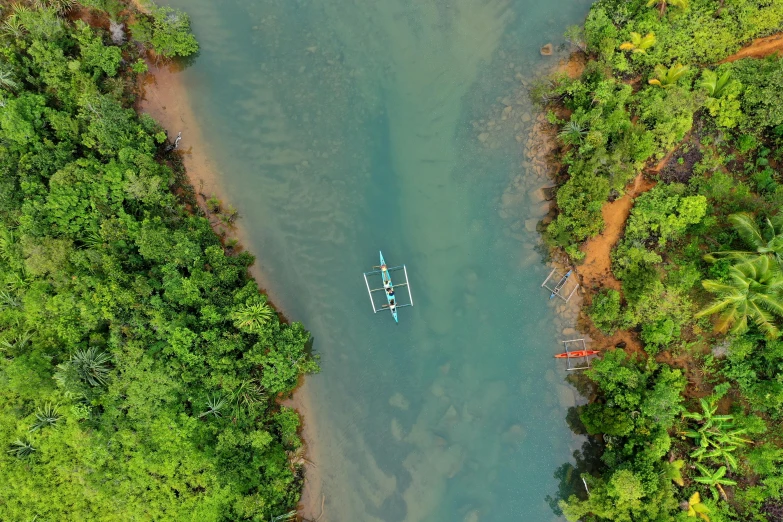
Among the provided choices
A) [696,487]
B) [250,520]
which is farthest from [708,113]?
[250,520]

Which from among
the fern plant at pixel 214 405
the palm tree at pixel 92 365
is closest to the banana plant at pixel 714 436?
the fern plant at pixel 214 405

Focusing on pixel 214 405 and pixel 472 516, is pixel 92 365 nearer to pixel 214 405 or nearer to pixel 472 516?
pixel 214 405

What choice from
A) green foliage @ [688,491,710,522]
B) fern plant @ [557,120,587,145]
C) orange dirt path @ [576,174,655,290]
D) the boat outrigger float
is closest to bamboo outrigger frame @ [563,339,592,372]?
orange dirt path @ [576,174,655,290]

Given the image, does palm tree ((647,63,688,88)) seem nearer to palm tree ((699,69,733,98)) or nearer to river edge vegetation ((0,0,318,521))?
palm tree ((699,69,733,98))

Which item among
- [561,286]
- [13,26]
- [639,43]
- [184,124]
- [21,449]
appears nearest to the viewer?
[21,449]

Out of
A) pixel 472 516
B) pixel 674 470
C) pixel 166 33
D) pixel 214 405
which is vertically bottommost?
pixel 674 470

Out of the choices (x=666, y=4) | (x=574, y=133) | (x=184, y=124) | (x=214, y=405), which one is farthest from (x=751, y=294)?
(x=184, y=124)

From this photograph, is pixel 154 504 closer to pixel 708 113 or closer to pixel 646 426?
Result: pixel 646 426
